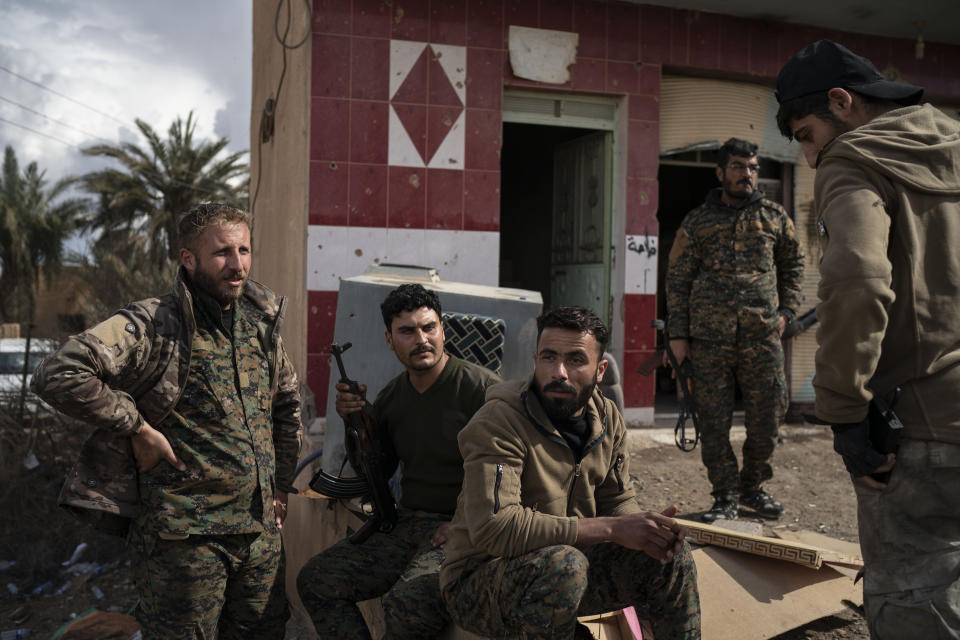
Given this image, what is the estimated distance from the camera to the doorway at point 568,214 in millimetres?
6711

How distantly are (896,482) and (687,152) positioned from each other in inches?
215

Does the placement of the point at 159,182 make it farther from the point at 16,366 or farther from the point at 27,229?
the point at 16,366

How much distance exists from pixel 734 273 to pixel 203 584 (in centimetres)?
329

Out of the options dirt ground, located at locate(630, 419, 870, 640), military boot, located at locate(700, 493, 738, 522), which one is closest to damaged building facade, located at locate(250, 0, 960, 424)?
dirt ground, located at locate(630, 419, 870, 640)

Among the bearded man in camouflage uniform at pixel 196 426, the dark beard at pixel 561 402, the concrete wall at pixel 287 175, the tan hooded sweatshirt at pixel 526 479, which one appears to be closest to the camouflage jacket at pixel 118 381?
the bearded man in camouflage uniform at pixel 196 426

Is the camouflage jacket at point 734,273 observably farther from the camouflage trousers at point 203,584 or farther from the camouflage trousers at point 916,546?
the camouflage trousers at point 203,584

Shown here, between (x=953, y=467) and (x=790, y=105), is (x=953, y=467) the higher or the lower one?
the lower one

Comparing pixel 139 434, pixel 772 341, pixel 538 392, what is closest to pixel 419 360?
pixel 538 392

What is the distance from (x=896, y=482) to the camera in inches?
71.7

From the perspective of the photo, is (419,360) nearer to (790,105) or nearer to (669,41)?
(790,105)

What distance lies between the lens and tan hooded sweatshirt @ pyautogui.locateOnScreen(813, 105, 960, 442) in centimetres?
176

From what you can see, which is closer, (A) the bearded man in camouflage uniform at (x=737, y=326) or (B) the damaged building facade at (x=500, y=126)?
(A) the bearded man in camouflage uniform at (x=737, y=326)

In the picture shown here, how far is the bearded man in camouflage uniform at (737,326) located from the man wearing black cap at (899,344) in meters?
2.51

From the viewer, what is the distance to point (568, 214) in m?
7.38
